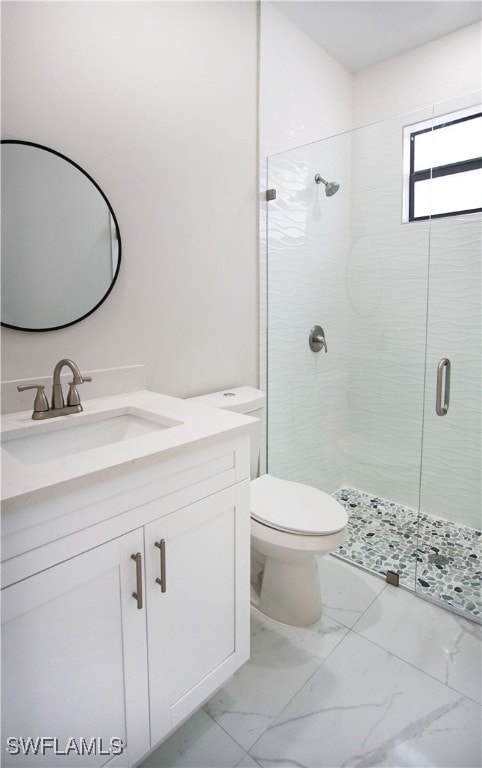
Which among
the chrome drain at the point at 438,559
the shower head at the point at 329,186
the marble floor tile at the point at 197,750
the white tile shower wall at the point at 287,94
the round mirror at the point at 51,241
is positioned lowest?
the marble floor tile at the point at 197,750

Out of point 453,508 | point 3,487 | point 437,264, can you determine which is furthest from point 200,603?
point 437,264

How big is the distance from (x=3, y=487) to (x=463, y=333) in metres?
2.13

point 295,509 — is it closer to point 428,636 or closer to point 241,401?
point 241,401

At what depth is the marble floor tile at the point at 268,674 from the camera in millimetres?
A: 1295

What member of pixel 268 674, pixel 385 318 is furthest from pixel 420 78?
pixel 268 674

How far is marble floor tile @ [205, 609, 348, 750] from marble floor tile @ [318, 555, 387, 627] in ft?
0.24

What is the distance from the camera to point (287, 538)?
1.56 meters

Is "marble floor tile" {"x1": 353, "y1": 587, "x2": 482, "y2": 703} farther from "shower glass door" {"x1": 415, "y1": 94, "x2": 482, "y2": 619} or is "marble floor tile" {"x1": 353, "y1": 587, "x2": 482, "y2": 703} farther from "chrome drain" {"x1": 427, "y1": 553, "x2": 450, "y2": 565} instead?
"chrome drain" {"x1": 427, "y1": 553, "x2": 450, "y2": 565}

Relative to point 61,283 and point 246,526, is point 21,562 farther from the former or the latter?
point 61,283

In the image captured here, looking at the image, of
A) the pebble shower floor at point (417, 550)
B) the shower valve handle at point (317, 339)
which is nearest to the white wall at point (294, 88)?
the shower valve handle at point (317, 339)

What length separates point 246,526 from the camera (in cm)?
128

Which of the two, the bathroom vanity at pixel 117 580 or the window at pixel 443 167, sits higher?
the window at pixel 443 167

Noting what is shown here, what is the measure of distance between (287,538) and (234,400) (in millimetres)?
589

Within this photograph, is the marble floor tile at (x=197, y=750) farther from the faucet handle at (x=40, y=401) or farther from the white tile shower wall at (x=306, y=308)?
the white tile shower wall at (x=306, y=308)
